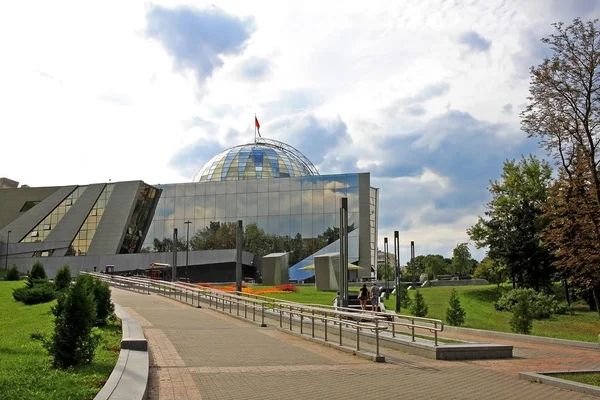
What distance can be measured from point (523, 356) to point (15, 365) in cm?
1075

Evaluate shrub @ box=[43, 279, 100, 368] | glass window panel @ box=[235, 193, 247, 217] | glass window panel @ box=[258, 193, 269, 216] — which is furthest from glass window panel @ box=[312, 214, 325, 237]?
shrub @ box=[43, 279, 100, 368]

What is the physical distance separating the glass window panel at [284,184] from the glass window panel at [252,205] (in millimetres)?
3398

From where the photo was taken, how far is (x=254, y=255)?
2721 inches

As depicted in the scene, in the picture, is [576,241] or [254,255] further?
[254,255]

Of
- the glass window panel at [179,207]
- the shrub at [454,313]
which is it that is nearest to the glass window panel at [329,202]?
the glass window panel at [179,207]

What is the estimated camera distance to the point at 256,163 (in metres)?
78.4

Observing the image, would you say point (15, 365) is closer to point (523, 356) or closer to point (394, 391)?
point (394, 391)

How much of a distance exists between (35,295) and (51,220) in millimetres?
54041

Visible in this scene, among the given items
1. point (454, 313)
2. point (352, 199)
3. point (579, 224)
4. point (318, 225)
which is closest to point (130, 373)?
point (579, 224)

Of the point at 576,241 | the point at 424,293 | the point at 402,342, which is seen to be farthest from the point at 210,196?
the point at 402,342

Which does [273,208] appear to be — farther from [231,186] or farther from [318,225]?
[231,186]

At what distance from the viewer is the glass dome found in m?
77.6

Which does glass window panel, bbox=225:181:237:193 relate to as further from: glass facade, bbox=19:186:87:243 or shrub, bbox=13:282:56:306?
shrub, bbox=13:282:56:306

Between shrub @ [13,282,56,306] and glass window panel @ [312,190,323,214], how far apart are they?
46237 millimetres
